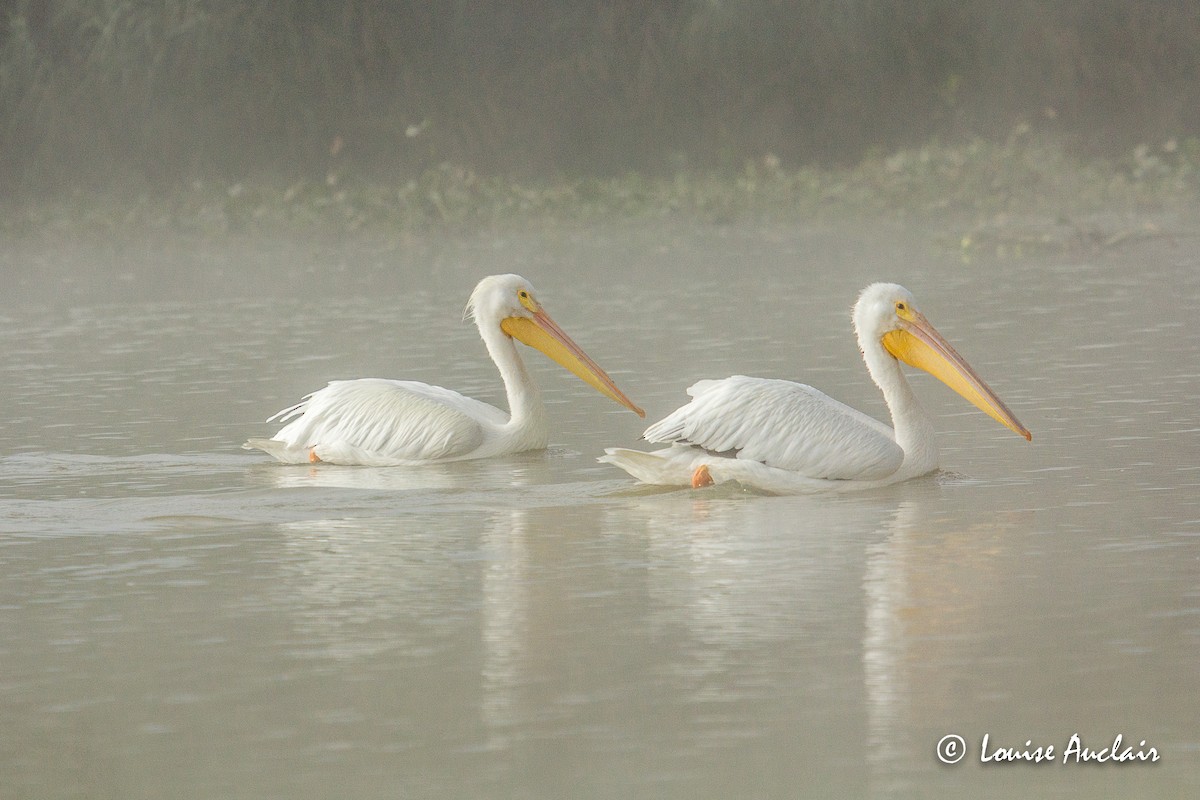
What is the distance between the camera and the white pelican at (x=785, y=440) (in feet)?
23.4

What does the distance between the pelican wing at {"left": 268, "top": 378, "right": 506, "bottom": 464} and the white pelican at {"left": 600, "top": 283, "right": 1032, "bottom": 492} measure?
3.23ft

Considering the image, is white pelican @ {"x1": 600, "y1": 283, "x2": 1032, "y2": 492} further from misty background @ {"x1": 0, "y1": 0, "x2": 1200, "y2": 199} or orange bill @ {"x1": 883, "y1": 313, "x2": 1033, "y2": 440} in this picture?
misty background @ {"x1": 0, "y1": 0, "x2": 1200, "y2": 199}

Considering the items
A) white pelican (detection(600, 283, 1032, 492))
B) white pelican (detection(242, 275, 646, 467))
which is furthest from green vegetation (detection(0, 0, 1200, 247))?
white pelican (detection(600, 283, 1032, 492))

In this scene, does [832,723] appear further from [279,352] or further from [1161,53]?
[1161,53]

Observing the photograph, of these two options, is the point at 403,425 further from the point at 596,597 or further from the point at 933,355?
the point at 596,597

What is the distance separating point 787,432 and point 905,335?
0.76 meters

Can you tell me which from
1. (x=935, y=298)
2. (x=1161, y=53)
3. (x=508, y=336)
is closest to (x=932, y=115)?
(x=1161, y=53)

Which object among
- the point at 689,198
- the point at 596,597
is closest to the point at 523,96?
the point at 689,198

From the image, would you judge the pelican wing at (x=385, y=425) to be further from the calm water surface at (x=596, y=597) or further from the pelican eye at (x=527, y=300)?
the pelican eye at (x=527, y=300)

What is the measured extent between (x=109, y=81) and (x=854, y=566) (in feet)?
60.5

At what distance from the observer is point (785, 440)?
7.15m

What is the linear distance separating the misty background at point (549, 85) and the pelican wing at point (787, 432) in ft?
50.4

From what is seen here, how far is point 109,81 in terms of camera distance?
2297 cm

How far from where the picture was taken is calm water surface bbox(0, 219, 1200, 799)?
4.23 meters
